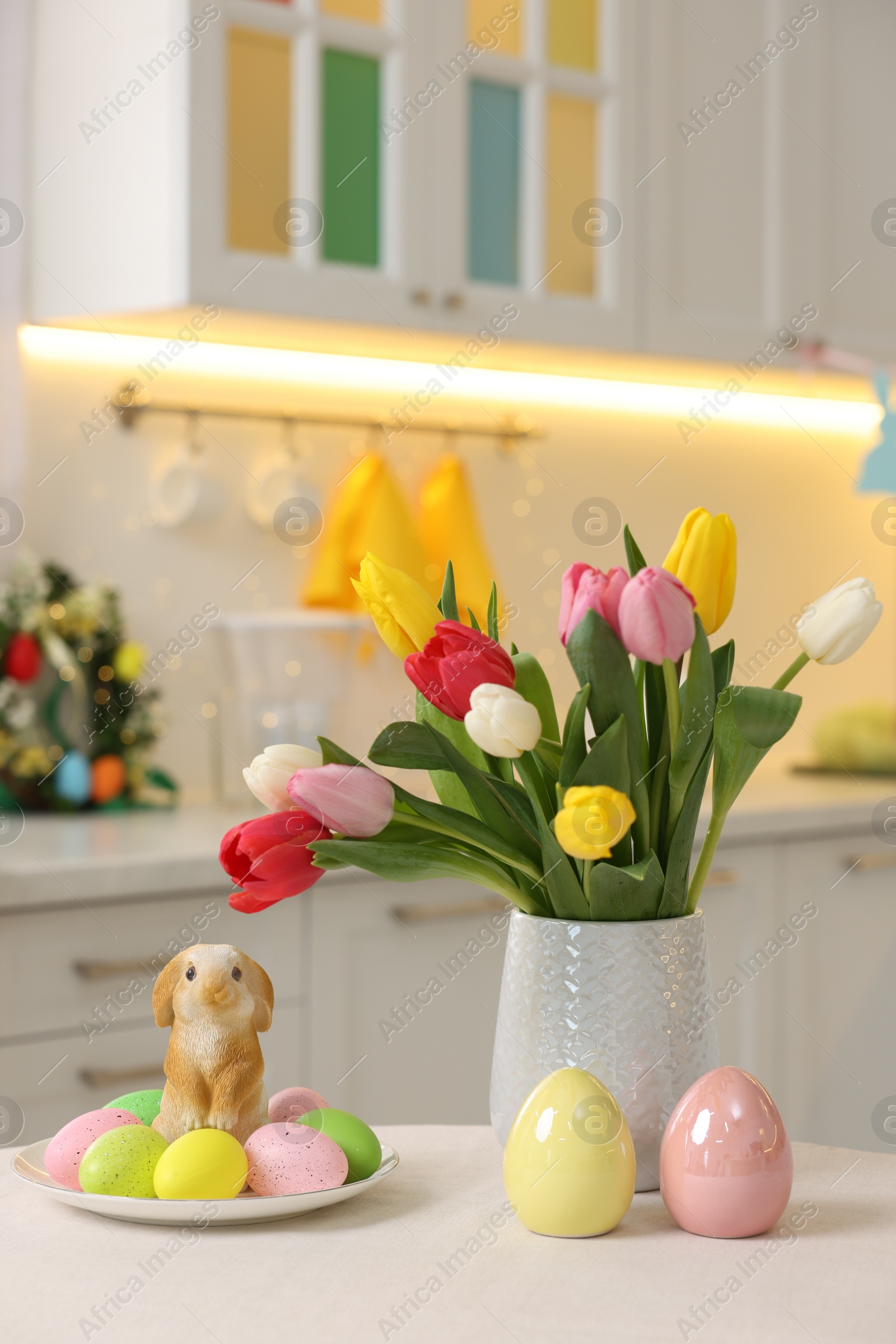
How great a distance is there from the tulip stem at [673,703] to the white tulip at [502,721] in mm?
88

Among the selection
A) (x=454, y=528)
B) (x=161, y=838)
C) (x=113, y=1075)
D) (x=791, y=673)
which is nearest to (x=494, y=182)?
(x=454, y=528)

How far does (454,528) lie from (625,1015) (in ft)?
5.87

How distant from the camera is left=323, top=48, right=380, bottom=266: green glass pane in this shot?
2.12m

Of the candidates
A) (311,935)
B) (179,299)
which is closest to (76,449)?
(179,299)

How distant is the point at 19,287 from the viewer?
2203mm

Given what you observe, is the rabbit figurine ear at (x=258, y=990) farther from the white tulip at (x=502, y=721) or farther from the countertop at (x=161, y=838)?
the countertop at (x=161, y=838)

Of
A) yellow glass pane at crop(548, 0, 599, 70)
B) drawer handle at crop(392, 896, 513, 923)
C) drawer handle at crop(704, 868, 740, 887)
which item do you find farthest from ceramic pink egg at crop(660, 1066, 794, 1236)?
yellow glass pane at crop(548, 0, 599, 70)

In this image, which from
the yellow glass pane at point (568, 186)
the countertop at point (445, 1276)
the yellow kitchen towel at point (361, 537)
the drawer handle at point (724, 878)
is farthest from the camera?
→ the yellow kitchen towel at point (361, 537)

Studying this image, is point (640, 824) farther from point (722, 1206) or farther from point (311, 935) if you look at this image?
point (311, 935)

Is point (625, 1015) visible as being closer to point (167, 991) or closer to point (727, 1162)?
point (727, 1162)

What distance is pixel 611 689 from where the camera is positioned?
0.80 metres

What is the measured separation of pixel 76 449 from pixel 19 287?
0.26 metres

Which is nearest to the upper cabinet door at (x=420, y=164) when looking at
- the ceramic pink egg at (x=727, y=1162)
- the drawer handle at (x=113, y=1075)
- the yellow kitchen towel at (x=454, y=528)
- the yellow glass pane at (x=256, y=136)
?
the yellow glass pane at (x=256, y=136)

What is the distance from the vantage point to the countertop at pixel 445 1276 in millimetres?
652
